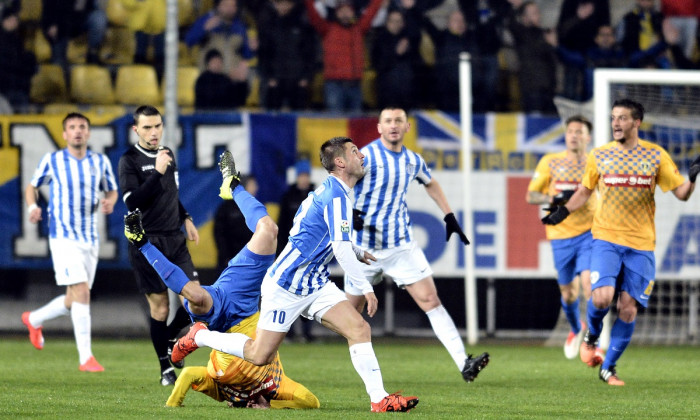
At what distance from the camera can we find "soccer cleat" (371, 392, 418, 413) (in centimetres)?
676

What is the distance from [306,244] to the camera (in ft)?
23.2

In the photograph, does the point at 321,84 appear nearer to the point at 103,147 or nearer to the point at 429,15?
the point at 429,15

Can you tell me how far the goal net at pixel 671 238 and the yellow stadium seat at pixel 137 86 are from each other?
16.5 ft

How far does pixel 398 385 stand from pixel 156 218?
2.25 metres

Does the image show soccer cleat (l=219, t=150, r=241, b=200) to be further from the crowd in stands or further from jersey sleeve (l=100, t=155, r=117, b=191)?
the crowd in stands

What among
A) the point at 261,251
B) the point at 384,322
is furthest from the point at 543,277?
the point at 261,251

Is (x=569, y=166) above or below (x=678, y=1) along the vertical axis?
below

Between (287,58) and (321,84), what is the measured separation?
61 cm

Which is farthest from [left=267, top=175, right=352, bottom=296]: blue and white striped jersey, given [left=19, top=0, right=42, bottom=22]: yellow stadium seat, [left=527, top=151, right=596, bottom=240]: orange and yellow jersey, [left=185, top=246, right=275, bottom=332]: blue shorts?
[left=19, top=0, right=42, bottom=22]: yellow stadium seat

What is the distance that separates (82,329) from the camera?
32.7 ft

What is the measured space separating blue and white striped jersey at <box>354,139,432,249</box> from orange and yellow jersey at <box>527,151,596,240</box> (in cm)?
238

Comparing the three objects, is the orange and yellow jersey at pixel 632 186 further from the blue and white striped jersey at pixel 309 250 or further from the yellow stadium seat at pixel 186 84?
the yellow stadium seat at pixel 186 84

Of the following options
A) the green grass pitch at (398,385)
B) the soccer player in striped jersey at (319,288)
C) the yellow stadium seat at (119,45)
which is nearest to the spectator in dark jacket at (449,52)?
the green grass pitch at (398,385)

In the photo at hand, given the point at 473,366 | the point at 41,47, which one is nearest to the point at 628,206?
the point at 473,366
